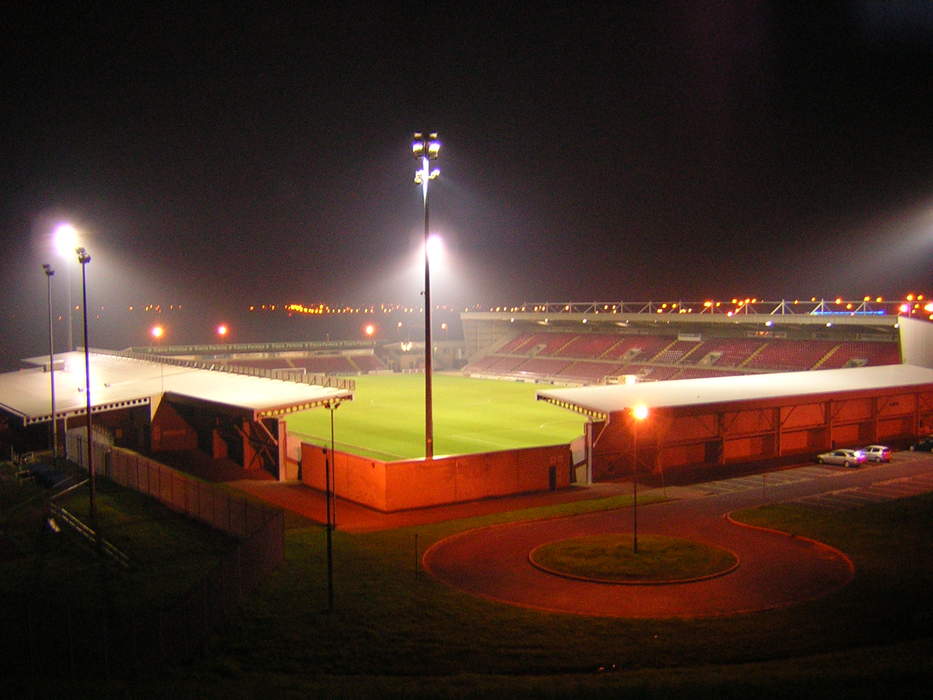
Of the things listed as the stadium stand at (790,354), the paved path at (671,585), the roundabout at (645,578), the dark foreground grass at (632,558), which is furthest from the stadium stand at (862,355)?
the dark foreground grass at (632,558)

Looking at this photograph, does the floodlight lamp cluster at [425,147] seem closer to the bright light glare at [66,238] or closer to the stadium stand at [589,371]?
the bright light glare at [66,238]

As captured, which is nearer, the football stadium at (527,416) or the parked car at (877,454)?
the football stadium at (527,416)

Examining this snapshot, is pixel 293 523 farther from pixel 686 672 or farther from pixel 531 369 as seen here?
pixel 531 369

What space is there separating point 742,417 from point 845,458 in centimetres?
413

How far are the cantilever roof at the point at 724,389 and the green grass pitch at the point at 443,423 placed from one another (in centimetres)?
694

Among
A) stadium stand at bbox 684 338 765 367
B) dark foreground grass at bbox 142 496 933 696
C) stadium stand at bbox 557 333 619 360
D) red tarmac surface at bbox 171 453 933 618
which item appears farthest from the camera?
stadium stand at bbox 557 333 619 360

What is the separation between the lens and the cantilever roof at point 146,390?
102 feet

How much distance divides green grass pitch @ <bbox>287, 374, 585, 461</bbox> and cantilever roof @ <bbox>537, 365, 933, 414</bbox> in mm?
6935

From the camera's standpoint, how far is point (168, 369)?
46.1 metres

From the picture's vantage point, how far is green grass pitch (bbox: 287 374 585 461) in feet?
127

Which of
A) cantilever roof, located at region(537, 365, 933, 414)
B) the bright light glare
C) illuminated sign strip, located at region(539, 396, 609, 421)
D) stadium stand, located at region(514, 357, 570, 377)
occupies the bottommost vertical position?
stadium stand, located at region(514, 357, 570, 377)

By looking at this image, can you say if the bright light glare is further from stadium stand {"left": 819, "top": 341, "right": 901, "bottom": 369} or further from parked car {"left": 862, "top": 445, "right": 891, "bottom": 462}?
stadium stand {"left": 819, "top": 341, "right": 901, "bottom": 369}

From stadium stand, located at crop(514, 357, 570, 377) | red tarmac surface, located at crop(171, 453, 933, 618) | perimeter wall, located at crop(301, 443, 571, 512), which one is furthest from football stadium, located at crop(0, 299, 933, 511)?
stadium stand, located at crop(514, 357, 570, 377)

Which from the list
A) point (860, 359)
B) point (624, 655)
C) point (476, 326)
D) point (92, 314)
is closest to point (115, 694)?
point (624, 655)
